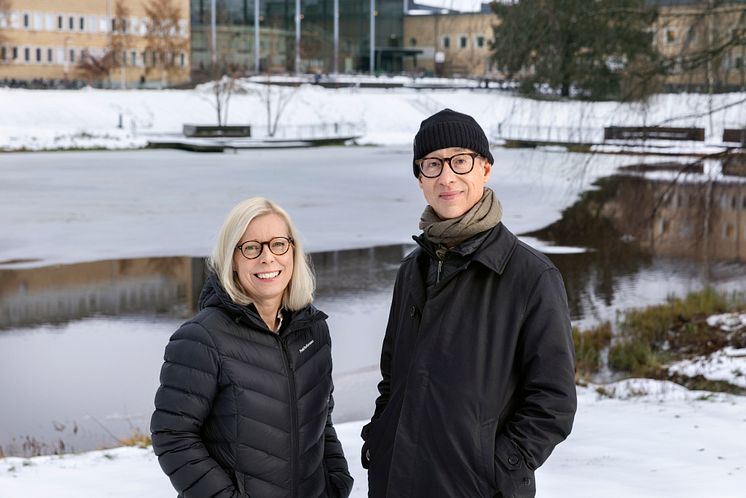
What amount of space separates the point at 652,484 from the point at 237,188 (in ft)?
78.0

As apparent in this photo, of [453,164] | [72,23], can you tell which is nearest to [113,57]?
[72,23]

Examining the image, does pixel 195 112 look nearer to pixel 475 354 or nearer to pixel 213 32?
A: pixel 213 32

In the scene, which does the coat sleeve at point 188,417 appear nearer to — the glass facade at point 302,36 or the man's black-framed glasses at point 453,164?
the man's black-framed glasses at point 453,164

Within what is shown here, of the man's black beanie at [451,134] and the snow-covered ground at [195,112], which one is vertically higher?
the man's black beanie at [451,134]

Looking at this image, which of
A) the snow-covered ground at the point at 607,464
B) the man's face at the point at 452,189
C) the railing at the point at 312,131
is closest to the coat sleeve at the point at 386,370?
the man's face at the point at 452,189

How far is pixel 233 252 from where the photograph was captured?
3705mm

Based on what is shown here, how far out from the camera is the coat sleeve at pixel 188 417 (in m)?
3.54

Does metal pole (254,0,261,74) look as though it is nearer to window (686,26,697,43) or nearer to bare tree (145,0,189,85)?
bare tree (145,0,189,85)

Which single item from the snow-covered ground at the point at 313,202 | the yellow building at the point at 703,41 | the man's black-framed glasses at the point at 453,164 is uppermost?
the yellow building at the point at 703,41

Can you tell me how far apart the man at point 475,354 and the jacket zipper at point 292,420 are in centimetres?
33

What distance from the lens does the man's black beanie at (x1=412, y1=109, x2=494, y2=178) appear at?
3.73 m

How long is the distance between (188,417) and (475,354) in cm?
98

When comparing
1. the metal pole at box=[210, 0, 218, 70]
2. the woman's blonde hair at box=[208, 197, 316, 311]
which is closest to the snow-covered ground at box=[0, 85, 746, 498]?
the woman's blonde hair at box=[208, 197, 316, 311]

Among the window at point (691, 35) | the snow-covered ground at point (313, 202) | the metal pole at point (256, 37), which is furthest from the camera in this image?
the metal pole at point (256, 37)
